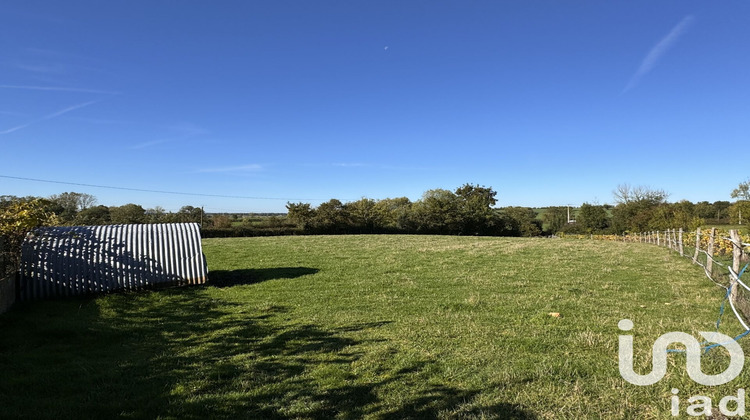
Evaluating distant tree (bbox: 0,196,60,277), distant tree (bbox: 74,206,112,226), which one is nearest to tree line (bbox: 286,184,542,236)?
distant tree (bbox: 74,206,112,226)

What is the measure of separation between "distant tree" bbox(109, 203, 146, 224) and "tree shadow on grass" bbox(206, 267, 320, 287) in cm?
4481

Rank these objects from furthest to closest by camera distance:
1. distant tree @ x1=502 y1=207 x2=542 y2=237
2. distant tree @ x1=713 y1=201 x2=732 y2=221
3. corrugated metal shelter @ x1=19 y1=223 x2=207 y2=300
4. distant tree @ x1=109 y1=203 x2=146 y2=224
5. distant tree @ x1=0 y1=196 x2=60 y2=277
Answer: distant tree @ x1=502 y1=207 x2=542 y2=237, distant tree @ x1=713 y1=201 x2=732 y2=221, distant tree @ x1=109 y1=203 x2=146 y2=224, corrugated metal shelter @ x1=19 y1=223 x2=207 y2=300, distant tree @ x1=0 y1=196 x2=60 y2=277

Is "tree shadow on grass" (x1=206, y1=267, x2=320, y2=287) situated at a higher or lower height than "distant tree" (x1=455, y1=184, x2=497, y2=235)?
lower

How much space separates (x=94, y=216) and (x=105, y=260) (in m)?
50.1

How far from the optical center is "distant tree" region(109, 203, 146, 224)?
51.5m

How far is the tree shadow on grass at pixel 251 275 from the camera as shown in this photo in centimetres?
1306

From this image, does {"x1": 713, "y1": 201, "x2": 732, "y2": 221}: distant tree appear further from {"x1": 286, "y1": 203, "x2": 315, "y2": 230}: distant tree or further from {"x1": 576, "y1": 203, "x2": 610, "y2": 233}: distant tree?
{"x1": 286, "y1": 203, "x2": 315, "y2": 230}: distant tree

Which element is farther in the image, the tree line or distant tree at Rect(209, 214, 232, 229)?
the tree line

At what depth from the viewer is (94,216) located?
170ft

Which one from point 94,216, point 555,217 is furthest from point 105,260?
point 555,217

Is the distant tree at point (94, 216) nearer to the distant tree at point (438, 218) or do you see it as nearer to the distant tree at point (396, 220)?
the distant tree at point (396, 220)

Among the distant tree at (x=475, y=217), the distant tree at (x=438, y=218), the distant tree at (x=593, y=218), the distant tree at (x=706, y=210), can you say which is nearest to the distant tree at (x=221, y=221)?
the distant tree at (x=438, y=218)

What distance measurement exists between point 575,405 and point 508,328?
2907mm

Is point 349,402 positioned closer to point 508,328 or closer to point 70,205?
point 508,328
